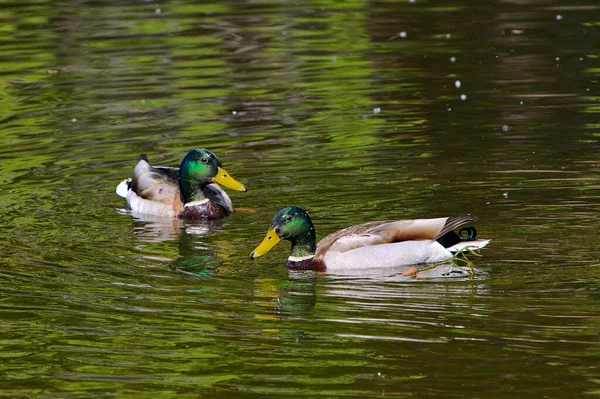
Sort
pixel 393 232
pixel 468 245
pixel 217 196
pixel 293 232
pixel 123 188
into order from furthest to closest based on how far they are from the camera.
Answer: pixel 123 188
pixel 217 196
pixel 293 232
pixel 393 232
pixel 468 245

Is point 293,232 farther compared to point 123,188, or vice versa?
point 123,188

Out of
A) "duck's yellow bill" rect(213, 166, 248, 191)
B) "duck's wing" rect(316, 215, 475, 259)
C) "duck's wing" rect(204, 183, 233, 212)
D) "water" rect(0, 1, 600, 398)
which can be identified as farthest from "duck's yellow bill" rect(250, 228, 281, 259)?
"duck's wing" rect(204, 183, 233, 212)

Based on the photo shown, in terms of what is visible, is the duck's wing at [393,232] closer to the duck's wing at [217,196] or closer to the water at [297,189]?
the water at [297,189]

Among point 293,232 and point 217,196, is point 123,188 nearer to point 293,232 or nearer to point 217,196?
point 217,196

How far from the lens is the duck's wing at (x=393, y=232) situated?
36.5 feet

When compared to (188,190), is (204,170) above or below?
above

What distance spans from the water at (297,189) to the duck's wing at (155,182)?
1.28 ft

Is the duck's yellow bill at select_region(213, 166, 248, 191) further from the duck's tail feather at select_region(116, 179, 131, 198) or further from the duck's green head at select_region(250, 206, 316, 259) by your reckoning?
the duck's green head at select_region(250, 206, 316, 259)

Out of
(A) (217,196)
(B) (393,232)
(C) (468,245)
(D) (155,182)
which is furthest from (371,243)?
(D) (155,182)

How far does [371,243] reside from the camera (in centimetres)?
1113

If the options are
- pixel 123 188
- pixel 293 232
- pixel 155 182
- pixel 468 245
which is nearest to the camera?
pixel 468 245

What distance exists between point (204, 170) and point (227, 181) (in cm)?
41

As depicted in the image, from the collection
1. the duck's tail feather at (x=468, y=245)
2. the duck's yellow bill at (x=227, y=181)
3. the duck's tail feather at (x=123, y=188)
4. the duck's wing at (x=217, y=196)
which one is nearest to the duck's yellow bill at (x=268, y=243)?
the duck's tail feather at (x=468, y=245)

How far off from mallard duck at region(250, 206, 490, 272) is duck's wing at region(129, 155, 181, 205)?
10.3 feet
